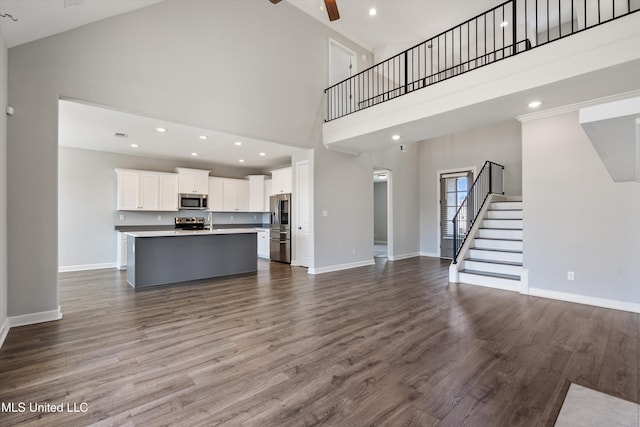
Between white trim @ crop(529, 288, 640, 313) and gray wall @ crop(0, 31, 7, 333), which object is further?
white trim @ crop(529, 288, 640, 313)

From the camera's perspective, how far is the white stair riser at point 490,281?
4.74m

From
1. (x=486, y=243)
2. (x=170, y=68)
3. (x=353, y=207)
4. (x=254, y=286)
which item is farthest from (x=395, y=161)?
(x=170, y=68)

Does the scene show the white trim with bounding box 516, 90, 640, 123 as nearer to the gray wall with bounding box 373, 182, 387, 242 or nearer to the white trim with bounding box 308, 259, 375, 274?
the white trim with bounding box 308, 259, 375, 274

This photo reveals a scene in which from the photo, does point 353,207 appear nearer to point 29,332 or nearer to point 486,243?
point 486,243

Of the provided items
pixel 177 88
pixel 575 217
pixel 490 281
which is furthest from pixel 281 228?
pixel 575 217

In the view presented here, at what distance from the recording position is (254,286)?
197 inches

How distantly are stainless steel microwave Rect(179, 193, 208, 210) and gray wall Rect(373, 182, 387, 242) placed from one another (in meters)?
7.50

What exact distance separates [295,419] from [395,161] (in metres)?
7.35

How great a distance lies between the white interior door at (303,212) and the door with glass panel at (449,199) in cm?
415

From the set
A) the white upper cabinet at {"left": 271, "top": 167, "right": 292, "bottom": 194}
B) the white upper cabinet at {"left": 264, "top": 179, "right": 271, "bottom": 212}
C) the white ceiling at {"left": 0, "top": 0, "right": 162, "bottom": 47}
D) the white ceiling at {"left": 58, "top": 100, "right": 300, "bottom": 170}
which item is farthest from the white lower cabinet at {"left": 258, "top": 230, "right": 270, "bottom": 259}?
the white ceiling at {"left": 0, "top": 0, "right": 162, "bottom": 47}

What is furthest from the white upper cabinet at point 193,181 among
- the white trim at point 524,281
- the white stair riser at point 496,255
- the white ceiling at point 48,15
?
the white trim at point 524,281

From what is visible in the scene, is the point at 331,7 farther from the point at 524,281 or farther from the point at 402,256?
the point at 402,256

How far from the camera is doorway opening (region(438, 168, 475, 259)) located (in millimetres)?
8016

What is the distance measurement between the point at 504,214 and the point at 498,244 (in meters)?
0.81
